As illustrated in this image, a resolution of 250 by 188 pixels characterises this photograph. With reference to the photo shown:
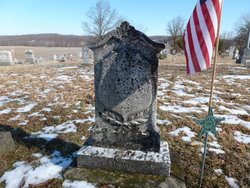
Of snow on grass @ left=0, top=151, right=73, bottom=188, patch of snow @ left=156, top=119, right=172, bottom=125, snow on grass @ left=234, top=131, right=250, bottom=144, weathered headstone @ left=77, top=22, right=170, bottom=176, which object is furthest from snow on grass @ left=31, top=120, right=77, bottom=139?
snow on grass @ left=234, top=131, right=250, bottom=144

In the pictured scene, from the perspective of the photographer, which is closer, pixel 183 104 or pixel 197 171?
pixel 197 171

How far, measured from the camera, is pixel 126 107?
2408 mm

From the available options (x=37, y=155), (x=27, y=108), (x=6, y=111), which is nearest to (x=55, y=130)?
(x=37, y=155)

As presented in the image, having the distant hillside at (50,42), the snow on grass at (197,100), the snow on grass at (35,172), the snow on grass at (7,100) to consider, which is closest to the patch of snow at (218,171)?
the snow on grass at (35,172)

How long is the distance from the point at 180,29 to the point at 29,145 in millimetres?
52004

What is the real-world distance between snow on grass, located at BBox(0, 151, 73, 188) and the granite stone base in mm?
348

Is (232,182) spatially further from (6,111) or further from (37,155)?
(6,111)

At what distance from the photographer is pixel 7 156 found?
290 cm

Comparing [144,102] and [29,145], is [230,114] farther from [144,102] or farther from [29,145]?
[29,145]

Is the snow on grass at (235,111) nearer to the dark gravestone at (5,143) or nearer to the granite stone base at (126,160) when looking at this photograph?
the granite stone base at (126,160)

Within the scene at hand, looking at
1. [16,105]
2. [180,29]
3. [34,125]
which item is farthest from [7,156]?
[180,29]

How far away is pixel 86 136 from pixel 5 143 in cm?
138

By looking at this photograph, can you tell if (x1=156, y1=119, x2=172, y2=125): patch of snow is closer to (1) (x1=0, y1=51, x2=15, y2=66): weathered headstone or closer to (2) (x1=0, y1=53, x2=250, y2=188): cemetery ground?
(2) (x1=0, y1=53, x2=250, y2=188): cemetery ground

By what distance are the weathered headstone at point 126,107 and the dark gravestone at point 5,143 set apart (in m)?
1.45
